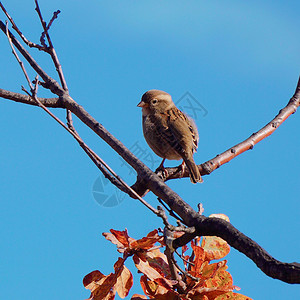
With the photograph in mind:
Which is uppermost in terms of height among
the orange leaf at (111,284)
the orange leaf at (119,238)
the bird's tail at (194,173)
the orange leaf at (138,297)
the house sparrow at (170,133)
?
the house sparrow at (170,133)

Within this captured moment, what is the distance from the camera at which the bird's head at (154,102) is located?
6.21 meters

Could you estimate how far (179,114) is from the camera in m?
5.95

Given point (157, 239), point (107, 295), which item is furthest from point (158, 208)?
point (107, 295)

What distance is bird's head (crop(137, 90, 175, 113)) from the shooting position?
245 inches

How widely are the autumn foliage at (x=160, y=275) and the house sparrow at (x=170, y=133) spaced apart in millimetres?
2365

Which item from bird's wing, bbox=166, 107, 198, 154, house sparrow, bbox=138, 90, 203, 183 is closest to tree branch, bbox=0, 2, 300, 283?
house sparrow, bbox=138, 90, 203, 183

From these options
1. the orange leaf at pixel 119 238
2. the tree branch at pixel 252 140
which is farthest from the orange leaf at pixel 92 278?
the tree branch at pixel 252 140

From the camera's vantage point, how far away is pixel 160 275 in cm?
206

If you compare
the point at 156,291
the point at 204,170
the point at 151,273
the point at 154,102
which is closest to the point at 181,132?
the point at 154,102

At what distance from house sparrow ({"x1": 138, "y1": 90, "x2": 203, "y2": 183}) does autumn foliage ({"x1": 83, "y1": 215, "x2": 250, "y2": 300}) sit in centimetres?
236

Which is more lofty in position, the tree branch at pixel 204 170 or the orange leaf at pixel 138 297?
the tree branch at pixel 204 170

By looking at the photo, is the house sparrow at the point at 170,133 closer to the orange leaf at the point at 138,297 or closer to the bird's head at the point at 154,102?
the bird's head at the point at 154,102

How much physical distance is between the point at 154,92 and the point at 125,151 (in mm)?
3519

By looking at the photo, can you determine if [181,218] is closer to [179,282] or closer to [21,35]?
[179,282]
